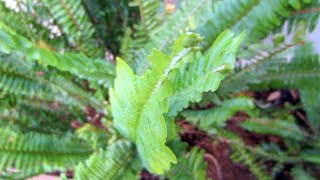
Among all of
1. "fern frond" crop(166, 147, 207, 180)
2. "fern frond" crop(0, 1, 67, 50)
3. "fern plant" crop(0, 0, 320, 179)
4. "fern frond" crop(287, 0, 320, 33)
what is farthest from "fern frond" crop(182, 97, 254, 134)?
"fern frond" crop(0, 1, 67, 50)

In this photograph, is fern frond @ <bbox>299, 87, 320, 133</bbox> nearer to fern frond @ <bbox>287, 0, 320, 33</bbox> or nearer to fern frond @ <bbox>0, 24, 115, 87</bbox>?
fern frond @ <bbox>287, 0, 320, 33</bbox>

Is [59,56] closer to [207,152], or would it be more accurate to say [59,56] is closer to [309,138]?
[207,152]

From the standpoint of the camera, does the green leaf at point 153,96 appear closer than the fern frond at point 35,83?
Yes

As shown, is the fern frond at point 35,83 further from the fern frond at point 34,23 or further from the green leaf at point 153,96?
the green leaf at point 153,96

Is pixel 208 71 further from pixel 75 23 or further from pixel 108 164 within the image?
pixel 75 23

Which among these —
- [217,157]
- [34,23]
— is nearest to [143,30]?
[34,23]

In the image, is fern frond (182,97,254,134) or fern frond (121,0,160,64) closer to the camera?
fern frond (182,97,254,134)

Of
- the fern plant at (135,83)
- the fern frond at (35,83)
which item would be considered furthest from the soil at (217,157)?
the fern frond at (35,83)

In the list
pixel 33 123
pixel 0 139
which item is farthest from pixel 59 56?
pixel 33 123
